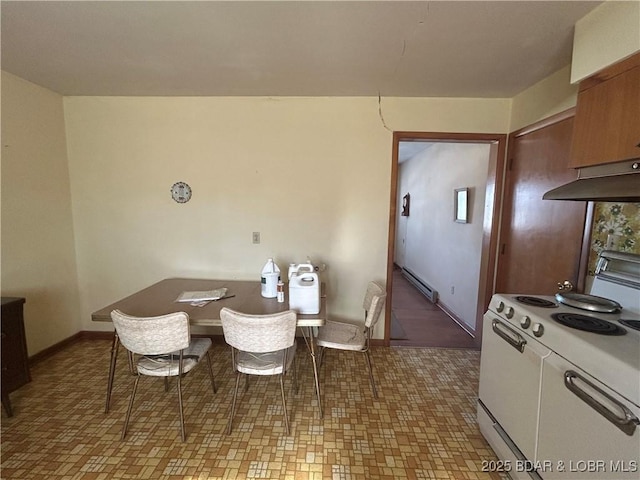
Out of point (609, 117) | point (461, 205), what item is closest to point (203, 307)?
point (609, 117)

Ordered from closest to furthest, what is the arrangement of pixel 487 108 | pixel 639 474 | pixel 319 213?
pixel 639 474 → pixel 487 108 → pixel 319 213

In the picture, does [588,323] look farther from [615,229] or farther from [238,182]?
[238,182]

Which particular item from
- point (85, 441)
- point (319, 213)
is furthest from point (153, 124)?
point (85, 441)

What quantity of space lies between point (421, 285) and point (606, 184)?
371cm

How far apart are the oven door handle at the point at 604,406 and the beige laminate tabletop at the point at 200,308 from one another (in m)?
1.16

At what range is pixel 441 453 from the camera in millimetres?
1644

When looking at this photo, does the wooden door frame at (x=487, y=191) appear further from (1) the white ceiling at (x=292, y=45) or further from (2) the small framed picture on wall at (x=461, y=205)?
(2) the small framed picture on wall at (x=461, y=205)

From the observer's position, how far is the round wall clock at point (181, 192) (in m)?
2.76

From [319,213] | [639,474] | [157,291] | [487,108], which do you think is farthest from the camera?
[319,213]

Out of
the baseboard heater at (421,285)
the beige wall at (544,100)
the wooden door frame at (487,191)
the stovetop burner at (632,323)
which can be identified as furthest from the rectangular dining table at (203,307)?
the baseboard heater at (421,285)

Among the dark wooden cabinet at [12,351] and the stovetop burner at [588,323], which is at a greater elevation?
the stovetop burner at [588,323]

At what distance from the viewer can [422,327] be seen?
3.42 metres

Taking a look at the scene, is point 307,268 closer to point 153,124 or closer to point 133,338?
point 133,338

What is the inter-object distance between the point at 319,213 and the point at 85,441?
2.30 metres
